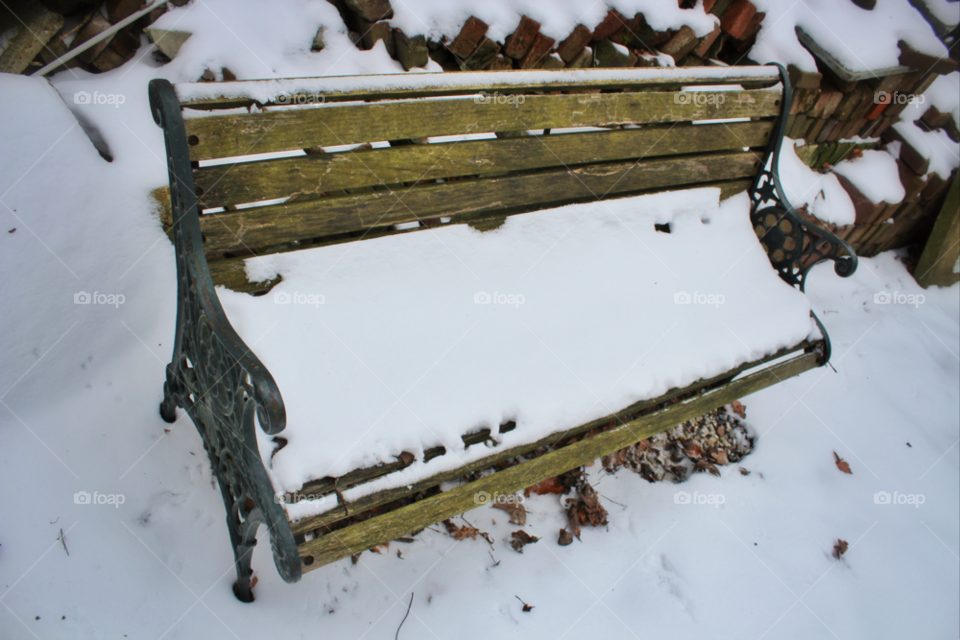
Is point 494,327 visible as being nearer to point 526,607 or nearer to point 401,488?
point 401,488

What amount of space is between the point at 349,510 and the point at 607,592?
1093mm

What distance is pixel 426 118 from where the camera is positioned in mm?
1704

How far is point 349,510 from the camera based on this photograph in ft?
4.34

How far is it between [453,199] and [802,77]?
2561 millimetres

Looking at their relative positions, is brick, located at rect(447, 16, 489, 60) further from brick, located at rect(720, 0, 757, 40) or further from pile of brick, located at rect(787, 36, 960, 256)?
pile of brick, located at rect(787, 36, 960, 256)

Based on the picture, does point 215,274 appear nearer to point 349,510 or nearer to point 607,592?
point 349,510

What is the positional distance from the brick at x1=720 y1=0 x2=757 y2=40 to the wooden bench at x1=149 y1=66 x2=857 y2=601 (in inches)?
37.0

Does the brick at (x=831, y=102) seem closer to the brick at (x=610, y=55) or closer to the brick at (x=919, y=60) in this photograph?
the brick at (x=919, y=60)

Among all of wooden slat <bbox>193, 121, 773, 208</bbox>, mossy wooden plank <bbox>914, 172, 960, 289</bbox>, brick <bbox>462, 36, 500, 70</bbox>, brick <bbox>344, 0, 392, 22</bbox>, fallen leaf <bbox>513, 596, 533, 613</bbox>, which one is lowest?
fallen leaf <bbox>513, 596, 533, 613</bbox>

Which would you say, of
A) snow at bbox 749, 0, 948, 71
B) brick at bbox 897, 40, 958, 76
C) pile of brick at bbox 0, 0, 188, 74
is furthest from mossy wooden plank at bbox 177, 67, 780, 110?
brick at bbox 897, 40, 958, 76

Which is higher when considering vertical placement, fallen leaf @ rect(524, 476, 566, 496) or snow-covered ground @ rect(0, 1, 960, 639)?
snow-covered ground @ rect(0, 1, 960, 639)

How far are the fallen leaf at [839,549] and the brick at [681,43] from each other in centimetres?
264

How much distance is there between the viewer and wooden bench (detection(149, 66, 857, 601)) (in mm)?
1311

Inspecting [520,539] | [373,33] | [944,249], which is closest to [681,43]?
[373,33]
